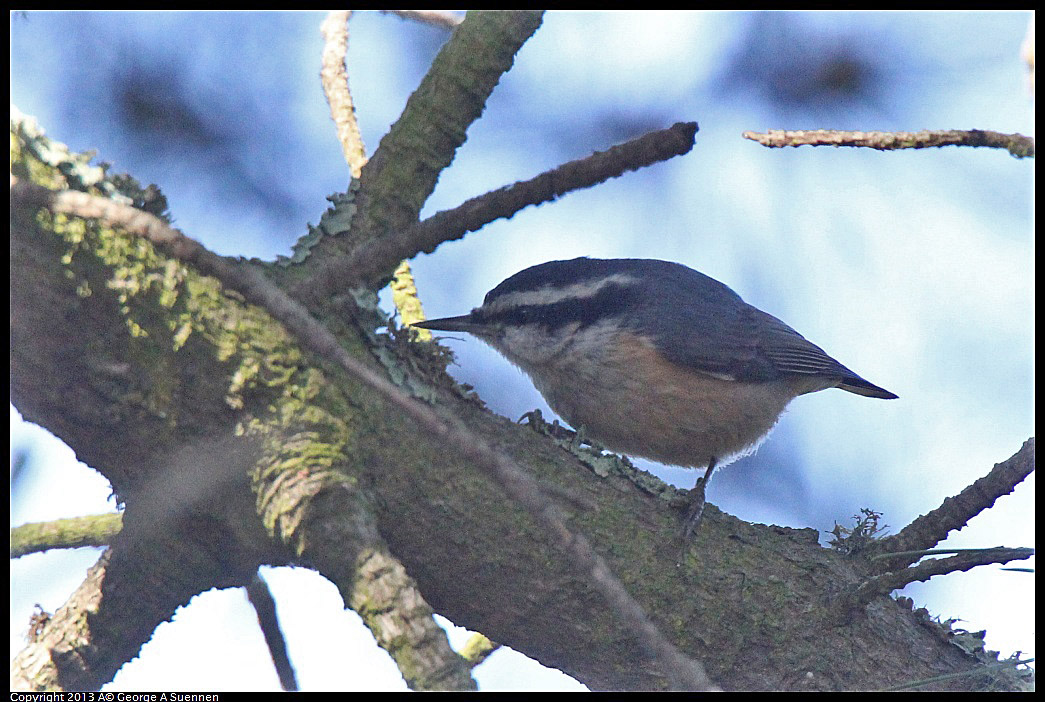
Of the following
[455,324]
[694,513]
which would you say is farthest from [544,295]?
[694,513]

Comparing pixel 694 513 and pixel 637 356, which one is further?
pixel 637 356

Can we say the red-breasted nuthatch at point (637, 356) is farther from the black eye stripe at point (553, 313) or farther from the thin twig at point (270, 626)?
the thin twig at point (270, 626)

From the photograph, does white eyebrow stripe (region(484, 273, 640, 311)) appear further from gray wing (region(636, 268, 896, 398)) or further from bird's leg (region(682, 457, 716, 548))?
bird's leg (region(682, 457, 716, 548))

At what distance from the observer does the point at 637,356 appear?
3.16 m

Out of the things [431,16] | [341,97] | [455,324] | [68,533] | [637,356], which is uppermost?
[431,16]

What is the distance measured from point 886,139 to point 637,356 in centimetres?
124

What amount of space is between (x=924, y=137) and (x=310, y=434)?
1.60m

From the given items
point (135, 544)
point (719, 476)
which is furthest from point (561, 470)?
point (719, 476)

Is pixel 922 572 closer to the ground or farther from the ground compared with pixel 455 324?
closer to the ground

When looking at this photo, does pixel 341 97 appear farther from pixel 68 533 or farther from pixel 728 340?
pixel 728 340

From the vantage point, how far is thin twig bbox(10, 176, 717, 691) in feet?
3.97

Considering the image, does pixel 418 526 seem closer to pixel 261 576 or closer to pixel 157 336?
pixel 261 576

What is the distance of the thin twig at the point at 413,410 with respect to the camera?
1.21 meters

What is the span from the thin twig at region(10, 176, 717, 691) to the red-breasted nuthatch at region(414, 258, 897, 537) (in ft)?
5.39
